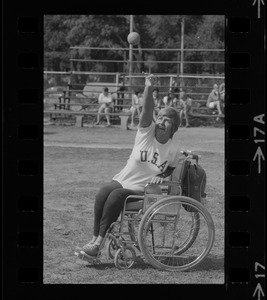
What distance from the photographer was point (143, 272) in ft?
18.0

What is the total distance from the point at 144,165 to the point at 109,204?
40 centimetres

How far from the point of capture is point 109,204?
18.0ft

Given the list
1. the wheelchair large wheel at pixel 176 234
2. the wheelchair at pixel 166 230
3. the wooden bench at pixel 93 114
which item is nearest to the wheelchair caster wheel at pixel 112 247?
the wheelchair at pixel 166 230

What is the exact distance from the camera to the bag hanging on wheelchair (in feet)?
18.2

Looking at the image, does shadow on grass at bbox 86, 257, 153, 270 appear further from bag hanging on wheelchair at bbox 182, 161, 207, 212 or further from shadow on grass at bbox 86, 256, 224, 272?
bag hanging on wheelchair at bbox 182, 161, 207, 212

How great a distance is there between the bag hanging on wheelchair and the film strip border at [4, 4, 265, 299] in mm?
1696
